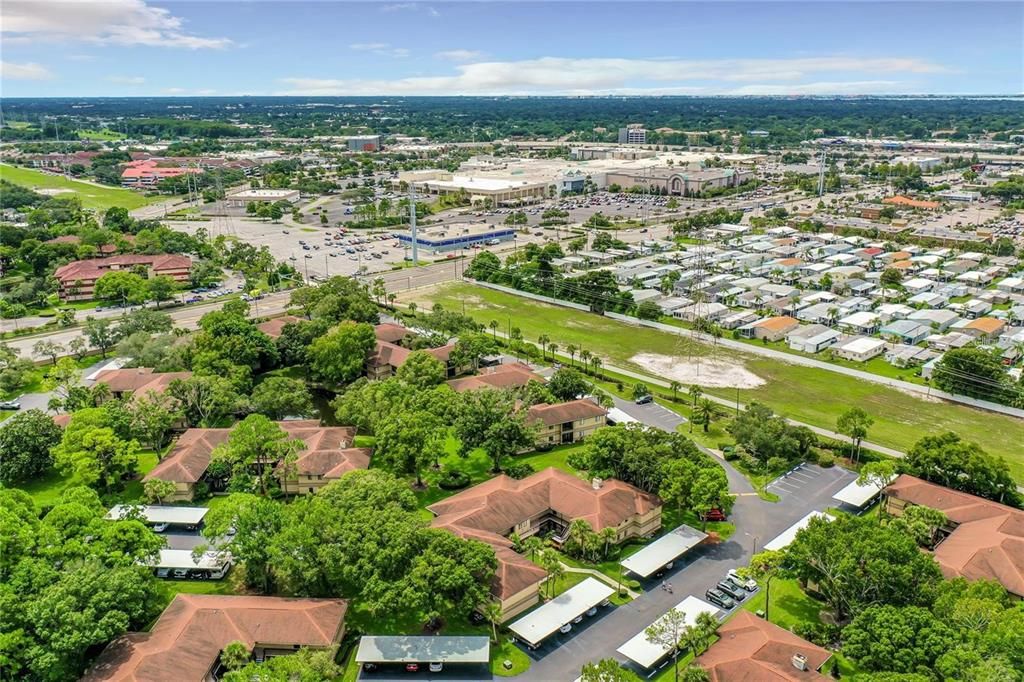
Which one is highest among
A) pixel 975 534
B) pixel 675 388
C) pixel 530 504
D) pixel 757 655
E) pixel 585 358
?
pixel 585 358

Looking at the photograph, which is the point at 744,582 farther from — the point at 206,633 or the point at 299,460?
the point at 299,460

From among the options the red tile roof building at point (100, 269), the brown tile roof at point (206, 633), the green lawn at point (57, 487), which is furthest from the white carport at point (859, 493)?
the red tile roof building at point (100, 269)

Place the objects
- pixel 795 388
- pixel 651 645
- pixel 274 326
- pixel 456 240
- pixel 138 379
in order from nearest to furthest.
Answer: pixel 651 645
pixel 138 379
pixel 795 388
pixel 274 326
pixel 456 240

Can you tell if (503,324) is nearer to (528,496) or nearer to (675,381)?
(675,381)

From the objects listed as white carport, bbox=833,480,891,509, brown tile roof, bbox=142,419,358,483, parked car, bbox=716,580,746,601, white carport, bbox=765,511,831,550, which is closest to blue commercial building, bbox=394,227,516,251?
brown tile roof, bbox=142,419,358,483

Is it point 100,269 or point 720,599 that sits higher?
point 100,269

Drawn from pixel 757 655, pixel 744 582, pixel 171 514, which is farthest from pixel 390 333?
pixel 757 655

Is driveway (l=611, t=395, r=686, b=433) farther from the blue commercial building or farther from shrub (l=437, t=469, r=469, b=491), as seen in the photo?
the blue commercial building
